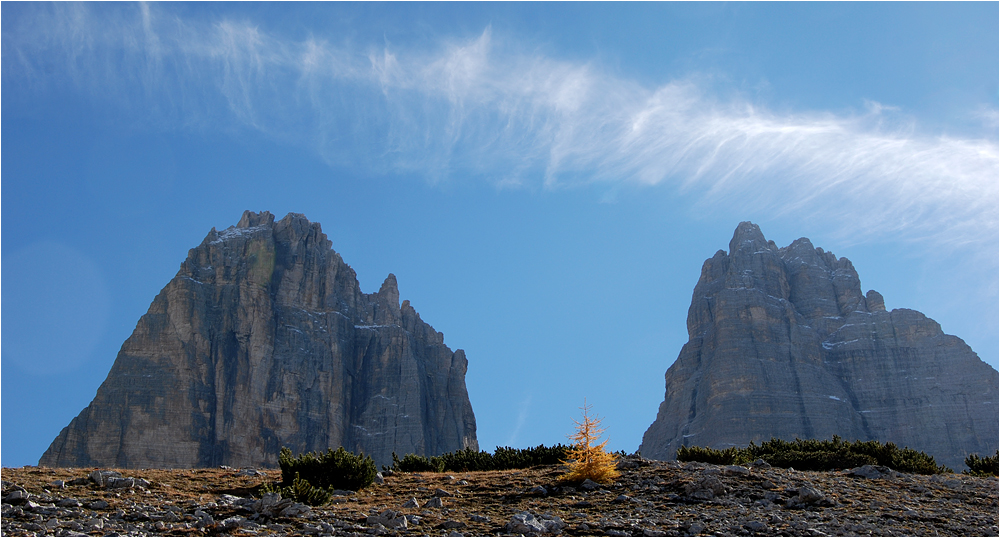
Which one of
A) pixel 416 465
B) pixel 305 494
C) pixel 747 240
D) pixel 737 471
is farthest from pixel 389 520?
pixel 747 240

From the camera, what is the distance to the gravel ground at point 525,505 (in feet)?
50.4

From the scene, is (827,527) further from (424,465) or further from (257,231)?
(257,231)

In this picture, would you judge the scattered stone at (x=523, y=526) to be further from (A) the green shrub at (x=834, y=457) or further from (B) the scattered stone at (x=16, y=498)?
(A) the green shrub at (x=834, y=457)

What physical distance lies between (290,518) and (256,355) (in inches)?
5112

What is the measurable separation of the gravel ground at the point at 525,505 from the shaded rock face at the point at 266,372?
11088 centimetres

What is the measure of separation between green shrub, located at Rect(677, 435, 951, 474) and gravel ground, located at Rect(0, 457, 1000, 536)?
2.31 metres

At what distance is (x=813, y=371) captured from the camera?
14750 cm

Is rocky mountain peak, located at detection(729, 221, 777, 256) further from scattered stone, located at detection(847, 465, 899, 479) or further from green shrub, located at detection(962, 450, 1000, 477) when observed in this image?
scattered stone, located at detection(847, 465, 899, 479)

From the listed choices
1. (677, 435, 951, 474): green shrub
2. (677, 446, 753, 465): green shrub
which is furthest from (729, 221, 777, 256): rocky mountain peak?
(677, 446, 753, 465): green shrub

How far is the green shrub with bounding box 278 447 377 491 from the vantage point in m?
19.8

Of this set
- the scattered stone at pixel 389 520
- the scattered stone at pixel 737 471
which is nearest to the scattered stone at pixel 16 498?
the scattered stone at pixel 389 520

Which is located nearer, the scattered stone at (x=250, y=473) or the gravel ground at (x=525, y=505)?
the gravel ground at (x=525, y=505)

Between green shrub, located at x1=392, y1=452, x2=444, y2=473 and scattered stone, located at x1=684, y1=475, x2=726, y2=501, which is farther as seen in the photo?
green shrub, located at x1=392, y1=452, x2=444, y2=473

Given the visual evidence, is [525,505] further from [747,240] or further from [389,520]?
[747,240]
